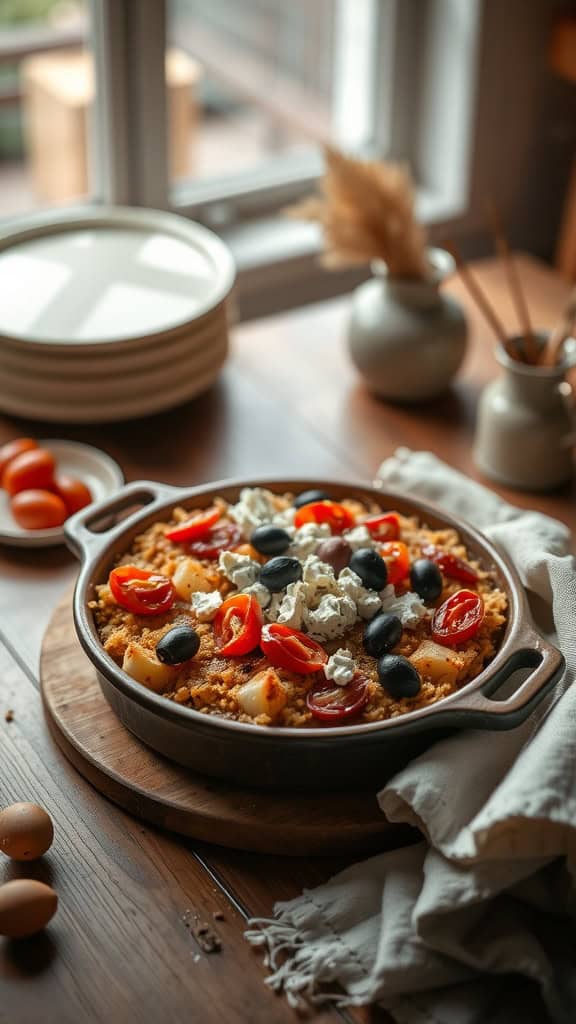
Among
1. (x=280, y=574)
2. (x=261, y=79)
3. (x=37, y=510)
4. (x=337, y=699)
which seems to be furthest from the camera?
(x=261, y=79)

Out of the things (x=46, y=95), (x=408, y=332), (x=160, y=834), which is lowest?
(x=160, y=834)

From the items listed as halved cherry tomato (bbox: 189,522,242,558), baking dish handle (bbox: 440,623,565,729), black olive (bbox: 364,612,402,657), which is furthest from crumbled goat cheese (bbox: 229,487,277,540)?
baking dish handle (bbox: 440,623,565,729)

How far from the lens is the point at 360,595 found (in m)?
1.21

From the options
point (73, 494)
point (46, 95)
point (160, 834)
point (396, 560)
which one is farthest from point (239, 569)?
point (46, 95)

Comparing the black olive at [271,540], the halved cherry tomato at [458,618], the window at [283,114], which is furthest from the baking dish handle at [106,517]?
the window at [283,114]

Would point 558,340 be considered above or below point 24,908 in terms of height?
above

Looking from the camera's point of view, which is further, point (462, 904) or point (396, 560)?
point (396, 560)

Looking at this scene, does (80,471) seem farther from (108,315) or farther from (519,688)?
(519,688)

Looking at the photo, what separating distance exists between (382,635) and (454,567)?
153 millimetres

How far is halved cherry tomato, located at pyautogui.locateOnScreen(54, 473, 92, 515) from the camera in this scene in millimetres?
1544

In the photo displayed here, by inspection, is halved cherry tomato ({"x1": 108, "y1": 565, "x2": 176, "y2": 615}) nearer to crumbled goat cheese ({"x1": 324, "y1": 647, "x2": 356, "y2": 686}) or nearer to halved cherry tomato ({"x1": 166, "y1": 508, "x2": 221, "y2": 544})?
halved cherry tomato ({"x1": 166, "y1": 508, "x2": 221, "y2": 544})

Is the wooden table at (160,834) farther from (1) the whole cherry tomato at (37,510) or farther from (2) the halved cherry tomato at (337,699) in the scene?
(2) the halved cherry tomato at (337,699)

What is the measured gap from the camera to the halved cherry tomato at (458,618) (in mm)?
1179

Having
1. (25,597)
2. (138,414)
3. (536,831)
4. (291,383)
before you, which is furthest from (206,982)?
(291,383)
